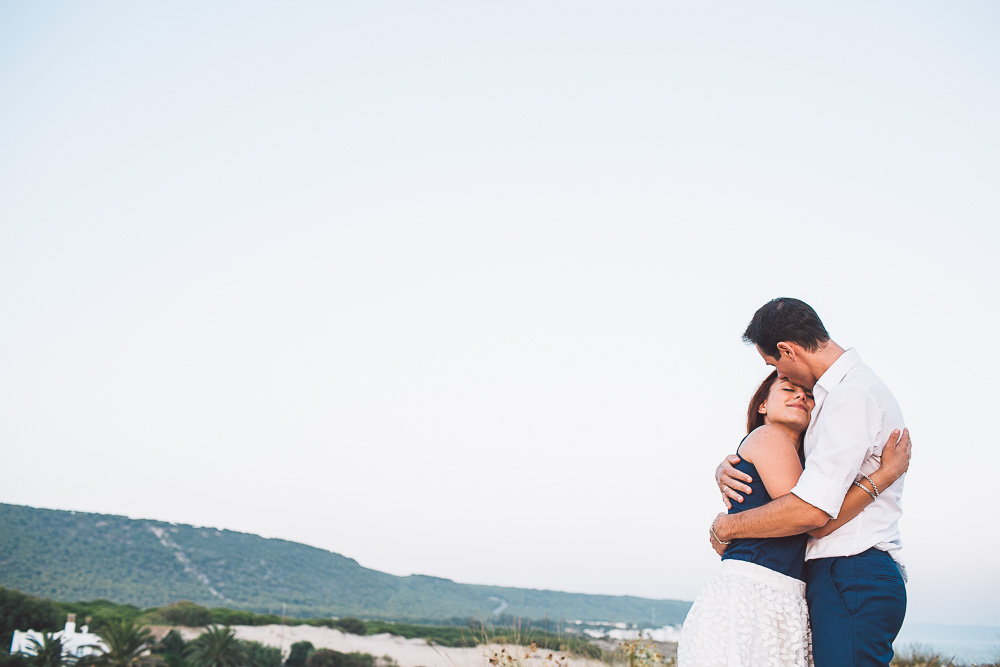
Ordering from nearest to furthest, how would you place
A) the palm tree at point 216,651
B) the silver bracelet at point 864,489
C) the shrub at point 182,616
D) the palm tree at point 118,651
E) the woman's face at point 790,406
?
the silver bracelet at point 864,489 < the woman's face at point 790,406 < the palm tree at point 118,651 < the palm tree at point 216,651 < the shrub at point 182,616

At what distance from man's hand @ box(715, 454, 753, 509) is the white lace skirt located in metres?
0.27

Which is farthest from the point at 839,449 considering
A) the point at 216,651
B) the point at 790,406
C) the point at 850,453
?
the point at 216,651

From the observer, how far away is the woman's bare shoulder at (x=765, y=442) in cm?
271

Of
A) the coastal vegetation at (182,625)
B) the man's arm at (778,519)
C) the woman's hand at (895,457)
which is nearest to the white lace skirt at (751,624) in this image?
the man's arm at (778,519)

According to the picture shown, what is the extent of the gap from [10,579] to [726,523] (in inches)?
2866

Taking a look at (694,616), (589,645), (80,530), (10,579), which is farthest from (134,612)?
(694,616)

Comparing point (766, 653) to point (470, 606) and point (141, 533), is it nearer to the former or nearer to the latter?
point (470, 606)

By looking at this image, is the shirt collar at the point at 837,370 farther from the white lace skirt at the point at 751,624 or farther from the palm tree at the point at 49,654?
the palm tree at the point at 49,654

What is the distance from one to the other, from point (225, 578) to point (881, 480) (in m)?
81.0

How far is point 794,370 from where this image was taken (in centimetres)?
279

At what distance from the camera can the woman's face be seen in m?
2.82

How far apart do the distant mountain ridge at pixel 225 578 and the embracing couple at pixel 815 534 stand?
194ft

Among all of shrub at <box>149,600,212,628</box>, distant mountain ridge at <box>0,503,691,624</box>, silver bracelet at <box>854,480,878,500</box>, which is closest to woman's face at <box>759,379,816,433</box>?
silver bracelet at <box>854,480,878,500</box>

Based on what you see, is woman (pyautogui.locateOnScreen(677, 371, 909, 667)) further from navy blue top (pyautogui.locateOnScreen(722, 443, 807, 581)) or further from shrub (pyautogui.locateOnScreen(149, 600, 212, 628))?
shrub (pyautogui.locateOnScreen(149, 600, 212, 628))
